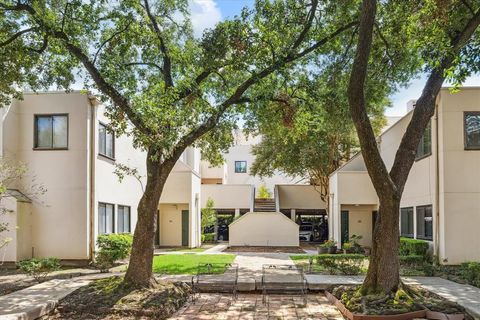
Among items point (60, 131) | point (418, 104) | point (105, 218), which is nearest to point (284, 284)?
point (418, 104)

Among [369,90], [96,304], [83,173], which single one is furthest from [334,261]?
[83,173]

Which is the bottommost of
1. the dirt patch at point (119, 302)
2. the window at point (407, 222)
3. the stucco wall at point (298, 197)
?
the dirt patch at point (119, 302)

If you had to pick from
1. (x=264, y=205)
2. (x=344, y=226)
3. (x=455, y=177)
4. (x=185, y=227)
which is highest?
(x=455, y=177)

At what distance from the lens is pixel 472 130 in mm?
16750

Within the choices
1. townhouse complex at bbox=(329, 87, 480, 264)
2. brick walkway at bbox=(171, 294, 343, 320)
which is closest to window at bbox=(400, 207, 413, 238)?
townhouse complex at bbox=(329, 87, 480, 264)

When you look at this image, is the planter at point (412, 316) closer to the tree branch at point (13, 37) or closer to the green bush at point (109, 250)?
the green bush at point (109, 250)

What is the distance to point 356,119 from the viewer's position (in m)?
10.4

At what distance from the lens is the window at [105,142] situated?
18.8 metres

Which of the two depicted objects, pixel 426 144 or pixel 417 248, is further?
pixel 426 144

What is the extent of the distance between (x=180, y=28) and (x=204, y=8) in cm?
90

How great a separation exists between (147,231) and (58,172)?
268 inches

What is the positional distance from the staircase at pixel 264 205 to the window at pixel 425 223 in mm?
13464

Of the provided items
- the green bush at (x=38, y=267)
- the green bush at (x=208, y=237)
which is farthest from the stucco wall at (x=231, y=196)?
the green bush at (x=38, y=267)

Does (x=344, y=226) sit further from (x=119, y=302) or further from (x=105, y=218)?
(x=119, y=302)
